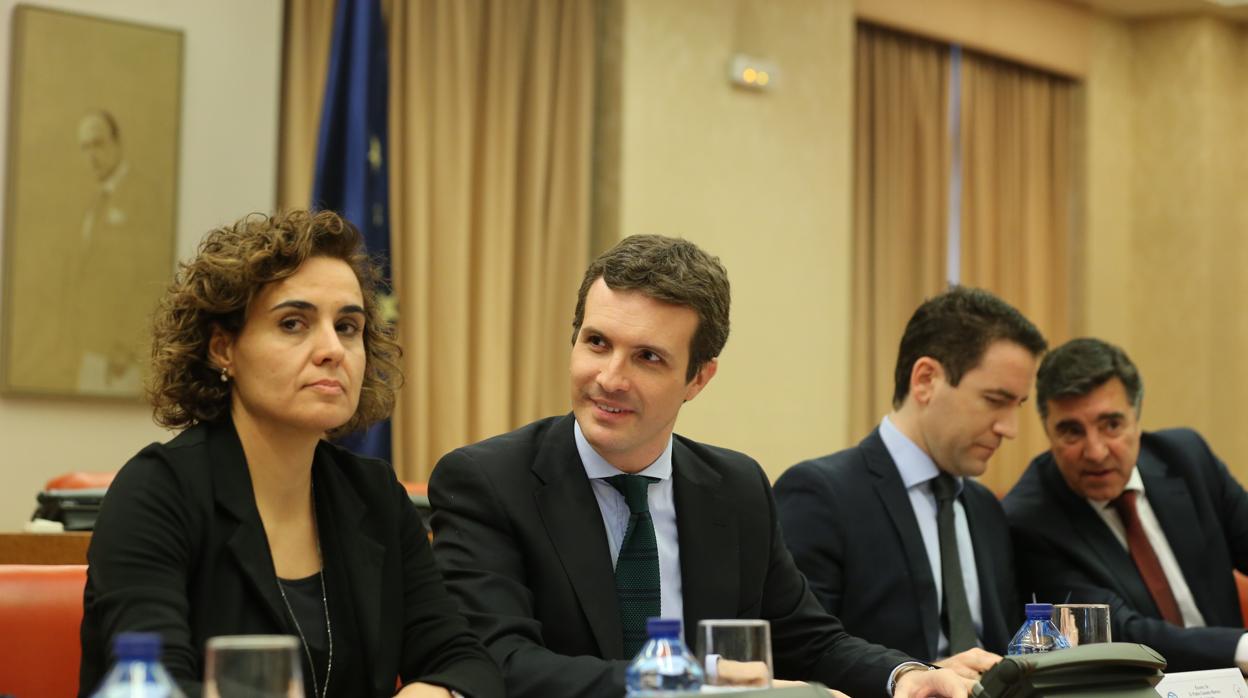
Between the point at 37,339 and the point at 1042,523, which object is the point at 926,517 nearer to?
the point at 1042,523

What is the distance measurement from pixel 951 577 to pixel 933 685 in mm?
1053

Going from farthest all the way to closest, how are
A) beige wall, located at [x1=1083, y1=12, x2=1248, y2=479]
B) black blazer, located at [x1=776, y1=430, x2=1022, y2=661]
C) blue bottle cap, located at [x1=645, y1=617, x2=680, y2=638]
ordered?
beige wall, located at [x1=1083, y1=12, x2=1248, y2=479]
black blazer, located at [x1=776, y1=430, x2=1022, y2=661]
blue bottle cap, located at [x1=645, y1=617, x2=680, y2=638]

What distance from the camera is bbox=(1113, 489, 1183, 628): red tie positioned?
398 centimetres

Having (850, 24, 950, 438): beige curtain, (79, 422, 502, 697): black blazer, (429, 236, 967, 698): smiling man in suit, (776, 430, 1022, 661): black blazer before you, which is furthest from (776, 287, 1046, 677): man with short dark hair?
(850, 24, 950, 438): beige curtain

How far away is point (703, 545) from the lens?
267cm

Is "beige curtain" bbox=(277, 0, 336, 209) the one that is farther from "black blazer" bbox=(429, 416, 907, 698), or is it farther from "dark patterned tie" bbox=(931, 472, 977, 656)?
"black blazer" bbox=(429, 416, 907, 698)

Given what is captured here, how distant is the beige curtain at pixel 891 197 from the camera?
775 centimetres

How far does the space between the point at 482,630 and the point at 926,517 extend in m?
1.47

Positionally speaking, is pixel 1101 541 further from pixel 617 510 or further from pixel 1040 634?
pixel 617 510

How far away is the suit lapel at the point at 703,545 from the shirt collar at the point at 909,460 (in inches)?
35.8

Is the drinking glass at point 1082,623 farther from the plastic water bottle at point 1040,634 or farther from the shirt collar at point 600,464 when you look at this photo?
the shirt collar at point 600,464

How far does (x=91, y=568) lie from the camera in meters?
2.04

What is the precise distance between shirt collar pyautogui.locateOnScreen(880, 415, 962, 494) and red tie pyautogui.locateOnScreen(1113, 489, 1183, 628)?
82 cm

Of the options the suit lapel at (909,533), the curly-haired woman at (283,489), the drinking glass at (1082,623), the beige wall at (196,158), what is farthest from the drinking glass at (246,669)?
the beige wall at (196,158)
